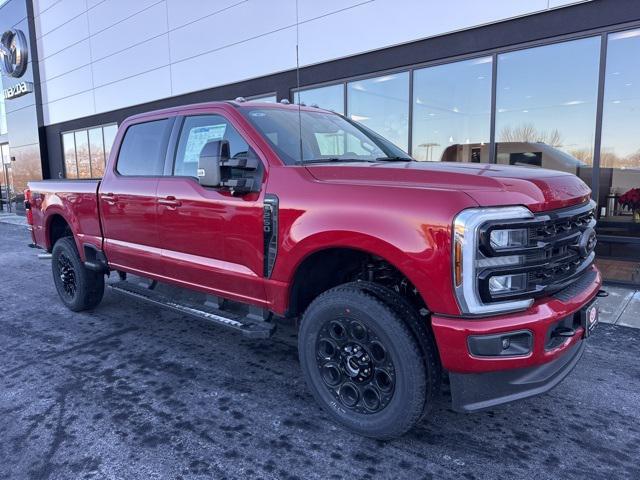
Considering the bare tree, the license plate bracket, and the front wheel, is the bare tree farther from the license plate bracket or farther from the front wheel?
the front wheel

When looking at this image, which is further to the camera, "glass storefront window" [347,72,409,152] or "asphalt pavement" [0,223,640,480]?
"glass storefront window" [347,72,409,152]

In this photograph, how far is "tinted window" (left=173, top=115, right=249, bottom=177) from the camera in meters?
3.54

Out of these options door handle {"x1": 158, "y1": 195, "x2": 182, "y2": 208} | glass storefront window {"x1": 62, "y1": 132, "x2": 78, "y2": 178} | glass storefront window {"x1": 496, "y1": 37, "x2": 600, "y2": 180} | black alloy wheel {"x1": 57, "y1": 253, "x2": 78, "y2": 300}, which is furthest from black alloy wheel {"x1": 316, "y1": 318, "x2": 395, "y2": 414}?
glass storefront window {"x1": 62, "y1": 132, "x2": 78, "y2": 178}

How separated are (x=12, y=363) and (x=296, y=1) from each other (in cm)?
811

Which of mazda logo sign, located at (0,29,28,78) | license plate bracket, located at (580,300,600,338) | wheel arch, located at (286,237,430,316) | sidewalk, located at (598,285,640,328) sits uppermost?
mazda logo sign, located at (0,29,28,78)

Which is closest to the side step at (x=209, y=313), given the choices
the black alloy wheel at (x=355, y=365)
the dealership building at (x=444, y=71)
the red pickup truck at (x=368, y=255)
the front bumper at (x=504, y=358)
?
the red pickup truck at (x=368, y=255)

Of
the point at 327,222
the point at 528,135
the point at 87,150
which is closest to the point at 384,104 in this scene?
the point at 528,135

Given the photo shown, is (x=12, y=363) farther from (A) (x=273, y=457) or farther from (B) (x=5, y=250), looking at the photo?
(B) (x=5, y=250)

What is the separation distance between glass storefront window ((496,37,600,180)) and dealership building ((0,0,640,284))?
0.02 m

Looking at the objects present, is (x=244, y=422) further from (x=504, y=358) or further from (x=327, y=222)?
(x=504, y=358)

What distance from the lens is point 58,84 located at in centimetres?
1773

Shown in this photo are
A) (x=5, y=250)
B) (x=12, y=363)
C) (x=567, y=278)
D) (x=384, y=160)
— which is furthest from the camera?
(x=5, y=250)

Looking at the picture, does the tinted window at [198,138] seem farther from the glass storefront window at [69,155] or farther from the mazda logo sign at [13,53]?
the mazda logo sign at [13,53]

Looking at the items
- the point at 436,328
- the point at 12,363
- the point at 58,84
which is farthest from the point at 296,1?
the point at 58,84
